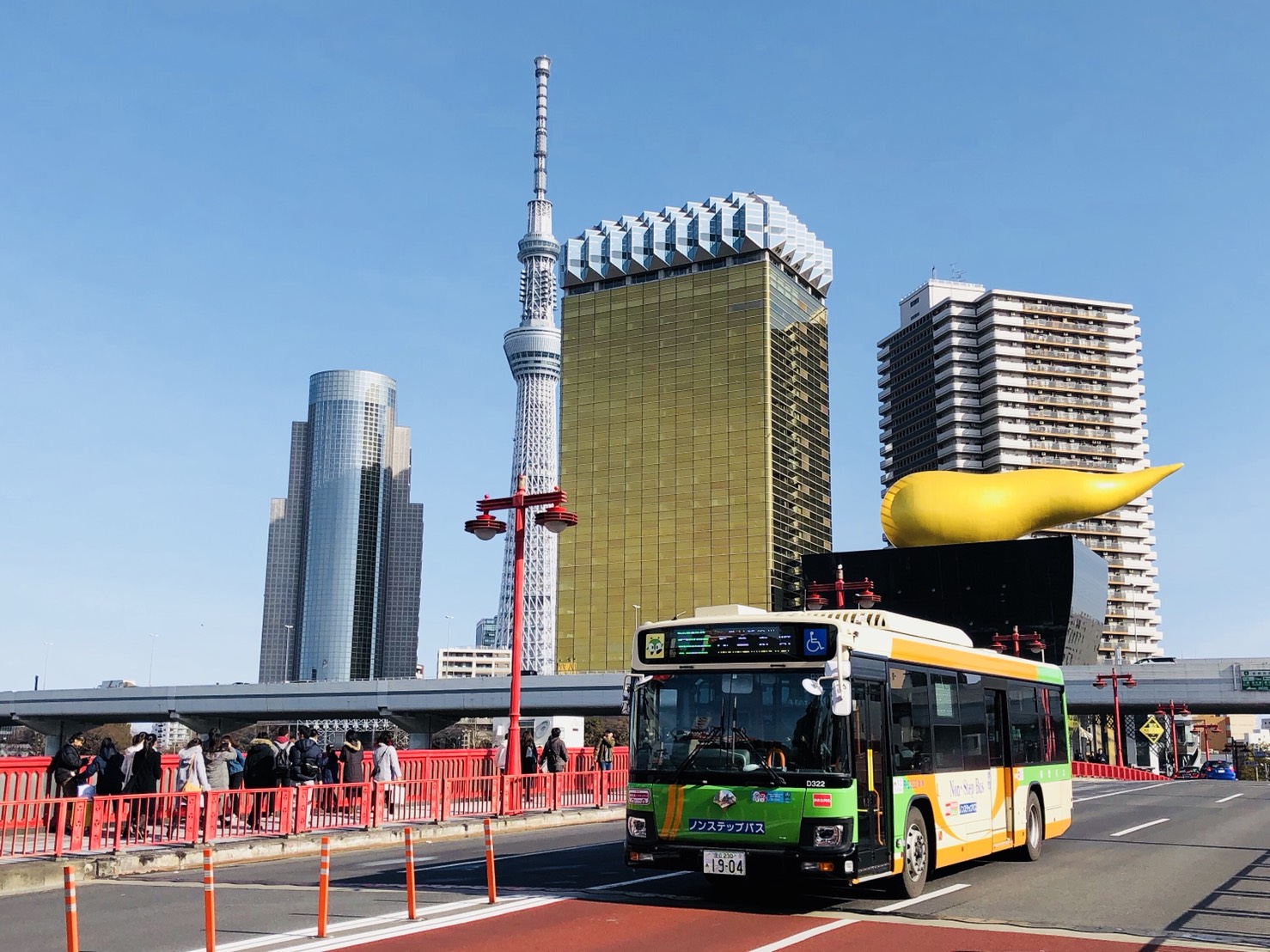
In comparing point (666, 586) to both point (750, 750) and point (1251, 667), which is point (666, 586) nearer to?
point (1251, 667)

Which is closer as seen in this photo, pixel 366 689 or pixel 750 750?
pixel 750 750

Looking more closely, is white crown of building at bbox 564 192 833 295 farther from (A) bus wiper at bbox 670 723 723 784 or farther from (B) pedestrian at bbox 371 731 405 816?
(A) bus wiper at bbox 670 723 723 784

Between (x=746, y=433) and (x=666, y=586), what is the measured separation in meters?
22.4

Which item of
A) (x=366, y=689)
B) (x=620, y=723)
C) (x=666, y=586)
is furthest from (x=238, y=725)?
(x=666, y=586)

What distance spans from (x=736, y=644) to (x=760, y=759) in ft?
4.01

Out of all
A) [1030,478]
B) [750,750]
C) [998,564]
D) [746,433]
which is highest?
[746,433]

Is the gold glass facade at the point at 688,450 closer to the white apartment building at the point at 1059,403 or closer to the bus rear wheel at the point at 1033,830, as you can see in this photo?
the white apartment building at the point at 1059,403

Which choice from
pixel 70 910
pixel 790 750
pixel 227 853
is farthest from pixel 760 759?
pixel 227 853

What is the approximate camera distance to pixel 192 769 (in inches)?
807

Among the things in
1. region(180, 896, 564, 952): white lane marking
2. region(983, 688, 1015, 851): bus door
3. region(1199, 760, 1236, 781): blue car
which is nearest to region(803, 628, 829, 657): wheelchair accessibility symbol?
region(180, 896, 564, 952): white lane marking

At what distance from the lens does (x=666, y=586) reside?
535ft

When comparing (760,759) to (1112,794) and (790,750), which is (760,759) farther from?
(1112,794)

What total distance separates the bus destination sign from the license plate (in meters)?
1.91

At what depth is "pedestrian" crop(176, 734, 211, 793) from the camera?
66.9 feet
